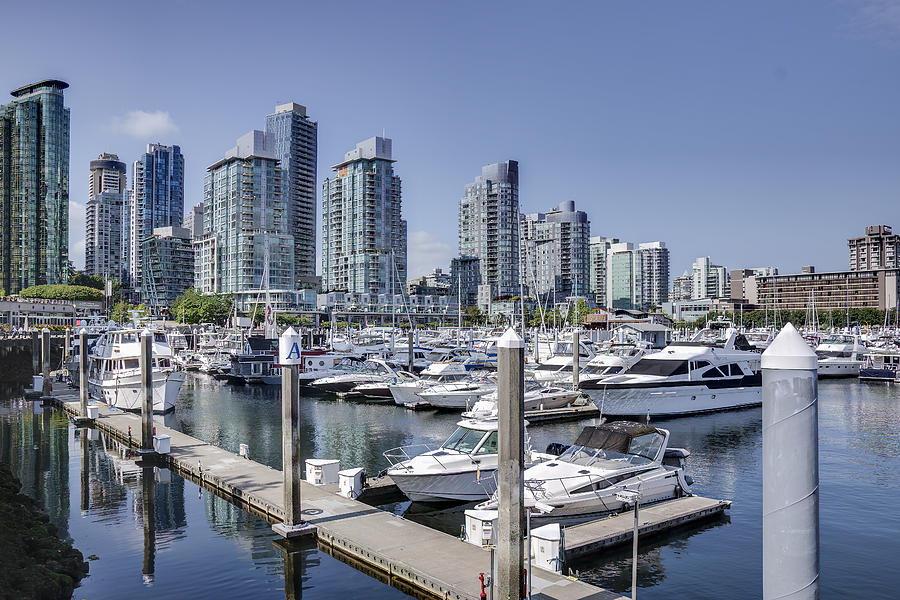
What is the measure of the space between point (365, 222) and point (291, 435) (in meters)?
172

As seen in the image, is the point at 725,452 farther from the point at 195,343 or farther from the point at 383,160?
the point at 383,160

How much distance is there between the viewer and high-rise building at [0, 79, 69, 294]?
146m

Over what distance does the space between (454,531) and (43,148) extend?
546 ft

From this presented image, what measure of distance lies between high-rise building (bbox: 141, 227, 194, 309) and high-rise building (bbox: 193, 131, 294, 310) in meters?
3.95

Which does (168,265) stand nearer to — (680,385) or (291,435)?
(680,385)

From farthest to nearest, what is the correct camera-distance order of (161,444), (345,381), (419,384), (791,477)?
1. (345,381)
2. (419,384)
3. (161,444)
4. (791,477)

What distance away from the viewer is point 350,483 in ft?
67.0

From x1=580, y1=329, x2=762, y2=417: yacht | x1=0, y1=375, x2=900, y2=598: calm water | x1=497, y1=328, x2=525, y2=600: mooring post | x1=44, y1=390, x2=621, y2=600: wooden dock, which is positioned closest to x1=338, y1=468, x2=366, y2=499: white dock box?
x1=44, y1=390, x2=621, y2=600: wooden dock

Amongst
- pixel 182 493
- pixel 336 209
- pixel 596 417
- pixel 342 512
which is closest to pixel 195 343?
pixel 596 417

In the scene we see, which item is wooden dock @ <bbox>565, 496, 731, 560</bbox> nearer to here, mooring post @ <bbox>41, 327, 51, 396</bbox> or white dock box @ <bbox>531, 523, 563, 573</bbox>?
white dock box @ <bbox>531, 523, 563, 573</bbox>

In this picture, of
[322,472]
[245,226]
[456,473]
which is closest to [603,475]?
[456,473]

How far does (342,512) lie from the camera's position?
18.5 metres

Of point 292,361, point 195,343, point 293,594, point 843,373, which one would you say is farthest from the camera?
point 195,343

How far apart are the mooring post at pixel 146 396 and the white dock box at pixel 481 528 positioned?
1756 centimetres
